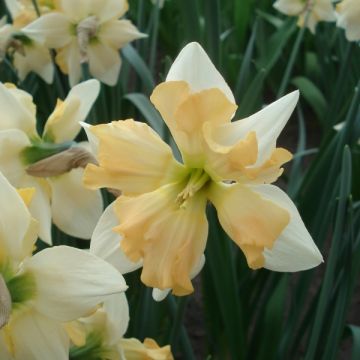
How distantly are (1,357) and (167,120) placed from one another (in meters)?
0.24

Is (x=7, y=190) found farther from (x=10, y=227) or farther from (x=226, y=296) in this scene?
(x=226, y=296)

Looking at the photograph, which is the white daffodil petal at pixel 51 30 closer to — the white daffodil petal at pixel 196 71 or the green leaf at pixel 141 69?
the green leaf at pixel 141 69

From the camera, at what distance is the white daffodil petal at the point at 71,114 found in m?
0.88

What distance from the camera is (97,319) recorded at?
2.36 feet

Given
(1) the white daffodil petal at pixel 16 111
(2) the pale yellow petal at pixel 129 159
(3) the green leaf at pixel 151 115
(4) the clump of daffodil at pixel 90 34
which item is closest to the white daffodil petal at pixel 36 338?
(2) the pale yellow petal at pixel 129 159

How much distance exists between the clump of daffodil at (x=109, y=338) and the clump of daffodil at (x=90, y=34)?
2.01ft

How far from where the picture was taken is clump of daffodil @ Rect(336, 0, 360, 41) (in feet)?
3.74

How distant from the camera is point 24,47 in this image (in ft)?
4.37

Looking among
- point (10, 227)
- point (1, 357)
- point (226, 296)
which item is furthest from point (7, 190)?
point (226, 296)

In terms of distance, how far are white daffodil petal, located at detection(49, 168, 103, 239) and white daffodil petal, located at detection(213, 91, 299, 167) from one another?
0.33m

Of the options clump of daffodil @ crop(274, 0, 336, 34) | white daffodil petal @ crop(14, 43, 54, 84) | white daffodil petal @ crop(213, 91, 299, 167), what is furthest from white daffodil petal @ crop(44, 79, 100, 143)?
clump of daffodil @ crop(274, 0, 336, 34)

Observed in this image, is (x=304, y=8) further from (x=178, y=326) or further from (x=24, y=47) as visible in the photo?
(x=178, y=326)

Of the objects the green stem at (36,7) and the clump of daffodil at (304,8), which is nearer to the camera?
the green stem at (36,7)

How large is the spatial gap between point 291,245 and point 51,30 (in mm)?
790
